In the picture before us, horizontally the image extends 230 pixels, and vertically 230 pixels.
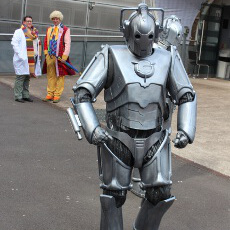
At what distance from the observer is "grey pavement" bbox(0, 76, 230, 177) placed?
22.8ft

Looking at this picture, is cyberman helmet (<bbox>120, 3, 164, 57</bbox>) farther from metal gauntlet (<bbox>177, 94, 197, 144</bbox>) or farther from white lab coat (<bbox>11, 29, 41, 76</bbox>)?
white lab coat (<bbox>11, 29, 41, 76</bbox>)

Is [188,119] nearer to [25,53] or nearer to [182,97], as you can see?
[182,97]

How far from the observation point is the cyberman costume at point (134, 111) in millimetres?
3555

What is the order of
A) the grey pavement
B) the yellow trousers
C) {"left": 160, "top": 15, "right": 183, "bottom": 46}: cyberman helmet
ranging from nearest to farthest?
{"left": 160, "top": 15, "right": 183, "bottom": 46}: cyberman helmet, the grey pavement, the yellow trousers

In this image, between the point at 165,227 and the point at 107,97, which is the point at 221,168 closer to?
the point at 165,227

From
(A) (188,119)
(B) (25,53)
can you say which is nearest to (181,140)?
(A) (188,119)

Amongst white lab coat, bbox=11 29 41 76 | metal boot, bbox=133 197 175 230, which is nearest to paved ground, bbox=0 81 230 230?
metal boot, bbox=133 197 175 230

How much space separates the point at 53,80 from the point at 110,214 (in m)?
6.49

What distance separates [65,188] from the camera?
5.32m

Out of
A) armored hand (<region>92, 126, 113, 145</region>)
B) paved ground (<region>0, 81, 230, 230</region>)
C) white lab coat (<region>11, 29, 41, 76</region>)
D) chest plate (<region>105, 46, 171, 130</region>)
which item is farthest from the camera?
white lab coat (<region>11, 29, 41, 76</region>)

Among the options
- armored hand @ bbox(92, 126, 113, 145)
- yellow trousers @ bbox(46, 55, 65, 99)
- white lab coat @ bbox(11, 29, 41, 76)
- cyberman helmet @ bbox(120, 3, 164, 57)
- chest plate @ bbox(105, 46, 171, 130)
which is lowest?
yellow trousers @ bbox(46, 55, 65, 99)

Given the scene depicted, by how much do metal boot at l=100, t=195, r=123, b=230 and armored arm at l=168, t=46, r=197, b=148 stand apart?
686mm

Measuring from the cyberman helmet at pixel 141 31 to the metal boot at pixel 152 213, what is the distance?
1.05 meters

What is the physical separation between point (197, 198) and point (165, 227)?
93cm
